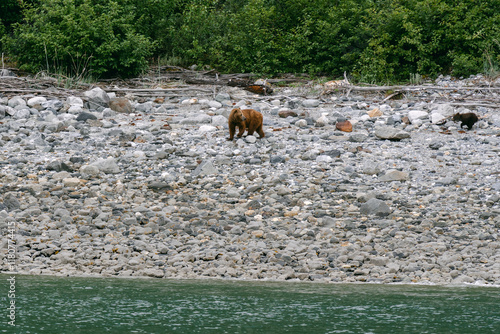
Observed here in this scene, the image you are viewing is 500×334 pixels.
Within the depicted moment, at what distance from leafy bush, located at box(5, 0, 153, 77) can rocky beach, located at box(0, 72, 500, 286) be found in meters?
2.08

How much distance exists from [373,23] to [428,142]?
19.2 ft

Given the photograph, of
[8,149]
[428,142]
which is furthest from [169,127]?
[428,142]

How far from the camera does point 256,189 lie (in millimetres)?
8648

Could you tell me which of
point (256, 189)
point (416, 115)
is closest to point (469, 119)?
point (416, 115)

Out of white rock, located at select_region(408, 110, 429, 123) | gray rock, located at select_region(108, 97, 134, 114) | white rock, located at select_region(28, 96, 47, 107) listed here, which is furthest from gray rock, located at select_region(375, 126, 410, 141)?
white rock, located at select_region(28, 96, 47, 107)

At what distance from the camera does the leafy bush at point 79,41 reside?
14.4m

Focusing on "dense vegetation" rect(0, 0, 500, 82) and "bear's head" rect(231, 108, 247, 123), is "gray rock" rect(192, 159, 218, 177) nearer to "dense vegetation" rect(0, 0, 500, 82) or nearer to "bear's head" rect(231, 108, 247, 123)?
"bear's head" rect(231, 108, 247, 123)

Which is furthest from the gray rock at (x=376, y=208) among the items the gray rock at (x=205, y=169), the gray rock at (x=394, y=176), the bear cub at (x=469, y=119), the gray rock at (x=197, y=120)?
the gray rock at (x=197, y=120)

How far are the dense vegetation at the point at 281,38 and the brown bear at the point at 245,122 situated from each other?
17.2ft

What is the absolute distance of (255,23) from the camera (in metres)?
15.9

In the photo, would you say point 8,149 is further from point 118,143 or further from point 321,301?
point 321,301

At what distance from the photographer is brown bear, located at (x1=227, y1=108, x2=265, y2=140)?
400 inches

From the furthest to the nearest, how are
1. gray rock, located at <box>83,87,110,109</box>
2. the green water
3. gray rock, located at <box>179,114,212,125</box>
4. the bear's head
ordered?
gray rock, located at <box>83,87,110,109</box> < gray rock, located at <box>179,114,212,125</box> < the bear's head < the green water

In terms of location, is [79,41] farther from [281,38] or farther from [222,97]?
[281,38]
